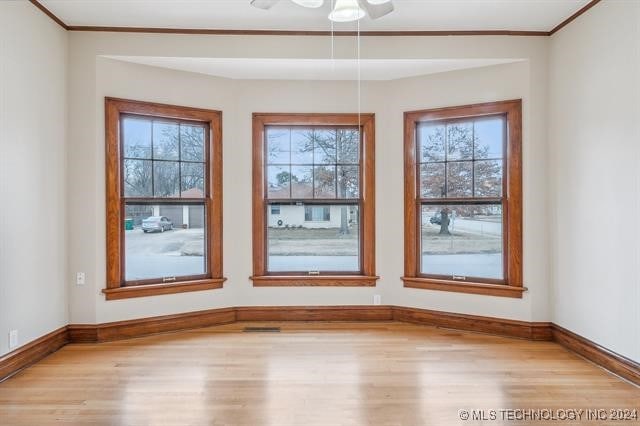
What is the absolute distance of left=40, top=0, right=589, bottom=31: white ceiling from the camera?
335 cm

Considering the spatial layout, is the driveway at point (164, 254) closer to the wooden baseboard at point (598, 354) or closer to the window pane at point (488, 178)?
the window pane at point (488, 178)

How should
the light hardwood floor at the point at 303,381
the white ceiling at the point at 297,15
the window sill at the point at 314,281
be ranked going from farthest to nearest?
the window sill at the point at 314,281 < the white ceiling at the point at 297,15 < the light hardwood floor at the point at 303,381

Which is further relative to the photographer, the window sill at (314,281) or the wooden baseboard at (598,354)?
the window sill at (314,281)

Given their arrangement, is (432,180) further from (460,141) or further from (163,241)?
(163,241)

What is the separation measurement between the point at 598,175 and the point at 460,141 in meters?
1.31

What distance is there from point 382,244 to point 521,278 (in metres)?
1.39

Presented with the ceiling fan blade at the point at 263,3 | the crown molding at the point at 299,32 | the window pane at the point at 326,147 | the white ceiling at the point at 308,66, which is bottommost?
the window pane at the point at 326,147

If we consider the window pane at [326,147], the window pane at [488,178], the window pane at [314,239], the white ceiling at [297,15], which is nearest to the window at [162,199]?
the window pane at [314,239]

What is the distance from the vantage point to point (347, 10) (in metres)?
2.70

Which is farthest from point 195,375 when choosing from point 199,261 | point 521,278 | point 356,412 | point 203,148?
point 521,278

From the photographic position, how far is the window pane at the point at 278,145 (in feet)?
14.8

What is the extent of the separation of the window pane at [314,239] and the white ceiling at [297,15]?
1.85 m

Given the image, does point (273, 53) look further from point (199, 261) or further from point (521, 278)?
point (521, 278)

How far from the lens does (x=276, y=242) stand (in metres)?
4.57
